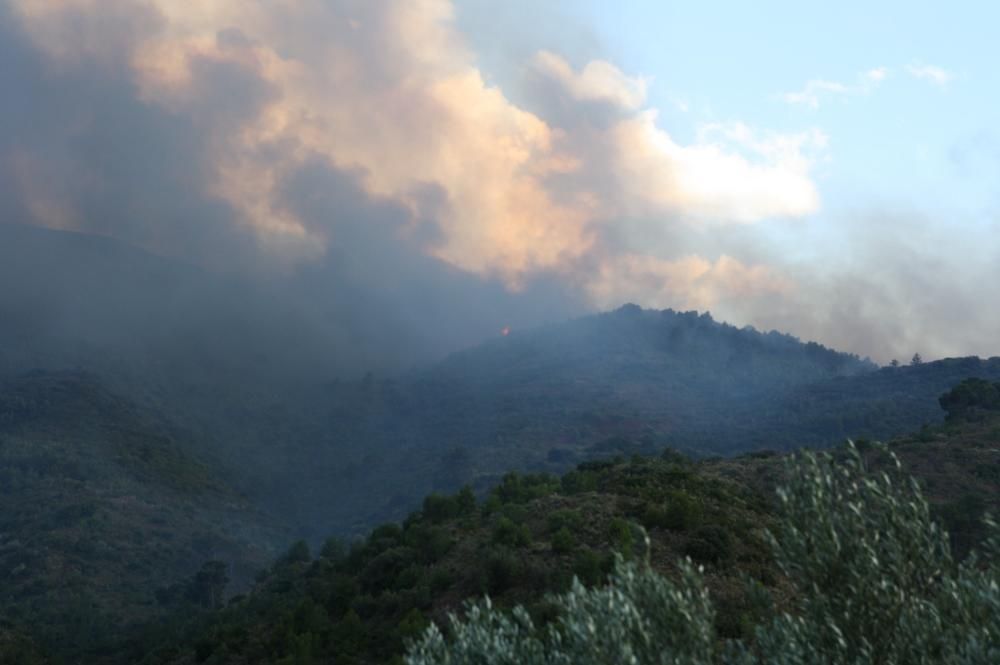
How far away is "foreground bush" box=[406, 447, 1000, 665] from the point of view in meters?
13.3

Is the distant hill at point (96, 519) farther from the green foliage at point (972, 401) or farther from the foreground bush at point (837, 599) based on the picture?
the green foliage at point (972, 401)

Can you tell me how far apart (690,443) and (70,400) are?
139163mm

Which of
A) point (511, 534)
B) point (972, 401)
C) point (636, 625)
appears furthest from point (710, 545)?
point (972, 401)

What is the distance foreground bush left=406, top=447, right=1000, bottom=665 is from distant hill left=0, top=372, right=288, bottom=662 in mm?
58635

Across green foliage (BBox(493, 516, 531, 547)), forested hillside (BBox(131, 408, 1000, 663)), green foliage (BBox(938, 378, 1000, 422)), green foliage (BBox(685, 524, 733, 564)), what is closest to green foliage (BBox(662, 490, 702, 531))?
forested hillside (BBox(131, 408, 1000, 663))

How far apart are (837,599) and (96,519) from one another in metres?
122

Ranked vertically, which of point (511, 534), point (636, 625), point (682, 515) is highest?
point (636, 625)

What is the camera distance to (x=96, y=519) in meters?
114

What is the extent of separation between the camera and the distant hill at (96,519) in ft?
270

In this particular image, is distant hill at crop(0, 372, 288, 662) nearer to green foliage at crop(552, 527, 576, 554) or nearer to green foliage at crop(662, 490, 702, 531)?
green foliage at crop(552, 527, 576, 554)

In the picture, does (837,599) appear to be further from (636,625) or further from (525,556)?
(525,556)

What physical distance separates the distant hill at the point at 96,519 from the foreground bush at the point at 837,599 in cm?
5863

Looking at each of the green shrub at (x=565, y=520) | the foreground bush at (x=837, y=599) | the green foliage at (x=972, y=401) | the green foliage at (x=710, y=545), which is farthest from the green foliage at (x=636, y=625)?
the green foliage at (x=972, y=401)

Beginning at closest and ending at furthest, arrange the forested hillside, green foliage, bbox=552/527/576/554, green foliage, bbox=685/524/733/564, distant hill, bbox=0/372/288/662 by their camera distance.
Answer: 1. the forested hillside
2. green foliage, bbox=685/524/733/564
3. green foliage, bbox=552/527/576/554
4. distant hill, bbox=0/372/288/662
